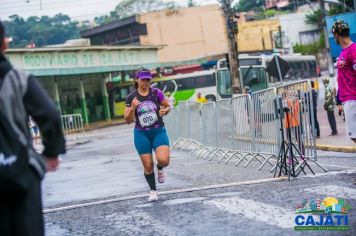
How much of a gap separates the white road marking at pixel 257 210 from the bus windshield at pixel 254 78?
79.4ft

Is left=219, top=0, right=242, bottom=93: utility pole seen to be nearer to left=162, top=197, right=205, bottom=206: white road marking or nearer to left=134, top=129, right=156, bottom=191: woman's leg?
left=134, top=129, right=156, bottom=191: woman's leg

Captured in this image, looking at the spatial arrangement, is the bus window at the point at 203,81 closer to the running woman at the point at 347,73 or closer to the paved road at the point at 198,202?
the paved road at the point at 198,202

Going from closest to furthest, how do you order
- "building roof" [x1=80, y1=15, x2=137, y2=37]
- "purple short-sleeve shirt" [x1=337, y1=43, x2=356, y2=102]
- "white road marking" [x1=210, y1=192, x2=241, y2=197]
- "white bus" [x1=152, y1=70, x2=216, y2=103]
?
"purple short-sleeve shirt" [x1=337, y1=43, x2=356, y2=102] → "white road marking" [x1=210, y1=192, x2=241, y2=197] → "white bus" [x1=152, y1=70, x2=216, y2=103] → "building roof" [x1=80, y1=15, x2=137, y2=37]

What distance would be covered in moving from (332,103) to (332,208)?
1193cm

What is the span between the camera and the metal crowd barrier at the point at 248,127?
9.98 metres

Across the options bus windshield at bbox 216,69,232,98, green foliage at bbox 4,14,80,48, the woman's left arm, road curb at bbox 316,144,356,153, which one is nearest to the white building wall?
green foliage at bbox 4,14,80,48

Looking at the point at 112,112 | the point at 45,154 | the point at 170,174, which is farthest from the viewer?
the point at 112,112

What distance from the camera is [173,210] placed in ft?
23.1

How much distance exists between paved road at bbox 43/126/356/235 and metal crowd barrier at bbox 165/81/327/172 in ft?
1.97

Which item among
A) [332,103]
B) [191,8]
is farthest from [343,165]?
[191,8]

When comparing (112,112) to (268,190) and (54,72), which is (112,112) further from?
(268,190)

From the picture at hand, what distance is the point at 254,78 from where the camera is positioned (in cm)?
3152

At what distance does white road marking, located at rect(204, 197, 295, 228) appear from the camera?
5872 mm

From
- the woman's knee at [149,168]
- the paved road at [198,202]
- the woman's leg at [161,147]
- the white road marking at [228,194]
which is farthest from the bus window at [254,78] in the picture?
the white road marking at [228,194]
